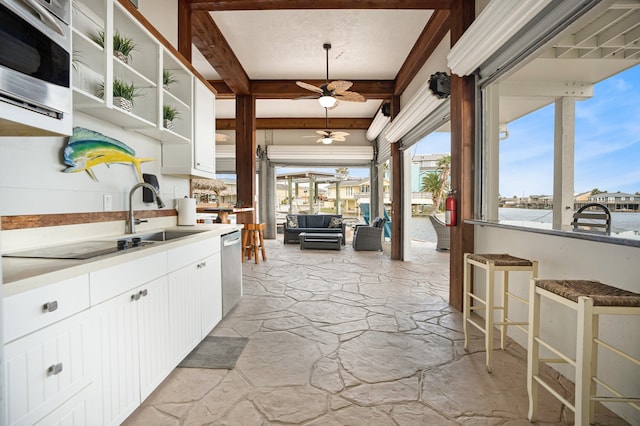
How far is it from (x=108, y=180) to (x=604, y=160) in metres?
3.33

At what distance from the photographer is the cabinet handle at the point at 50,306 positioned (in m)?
1.04

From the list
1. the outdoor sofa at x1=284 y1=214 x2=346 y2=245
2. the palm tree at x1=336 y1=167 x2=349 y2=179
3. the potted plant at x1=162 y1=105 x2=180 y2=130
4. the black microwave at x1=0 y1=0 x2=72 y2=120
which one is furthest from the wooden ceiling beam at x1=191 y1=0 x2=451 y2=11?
the palm tree at x1=336 y1=167 x2=349 y2=179

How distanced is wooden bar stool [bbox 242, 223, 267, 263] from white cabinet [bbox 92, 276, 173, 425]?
3.85m

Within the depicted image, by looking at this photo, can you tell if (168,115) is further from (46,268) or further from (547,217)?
(547,217)

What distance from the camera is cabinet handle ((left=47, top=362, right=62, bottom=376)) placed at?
106cm

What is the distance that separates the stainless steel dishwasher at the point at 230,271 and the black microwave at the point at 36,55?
1.73 m

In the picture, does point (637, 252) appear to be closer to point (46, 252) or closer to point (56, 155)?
point (46, 252)

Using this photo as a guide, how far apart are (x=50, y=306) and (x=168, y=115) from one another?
6.69 feet

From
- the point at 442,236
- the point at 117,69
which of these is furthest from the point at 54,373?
the point at 442,236

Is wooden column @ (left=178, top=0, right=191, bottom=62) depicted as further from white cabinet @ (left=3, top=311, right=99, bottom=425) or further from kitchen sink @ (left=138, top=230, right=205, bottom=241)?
white cabinet @ (left=3, top=311, right=99, bottom=425)

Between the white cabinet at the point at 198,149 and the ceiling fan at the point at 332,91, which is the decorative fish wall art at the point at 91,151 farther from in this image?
the ceiling fan at the point at 332,91

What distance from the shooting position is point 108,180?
2.18 meters

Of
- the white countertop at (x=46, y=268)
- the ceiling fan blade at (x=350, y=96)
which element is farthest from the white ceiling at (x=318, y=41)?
the white countertop at (x=46, y=268)

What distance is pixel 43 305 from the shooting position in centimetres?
104
